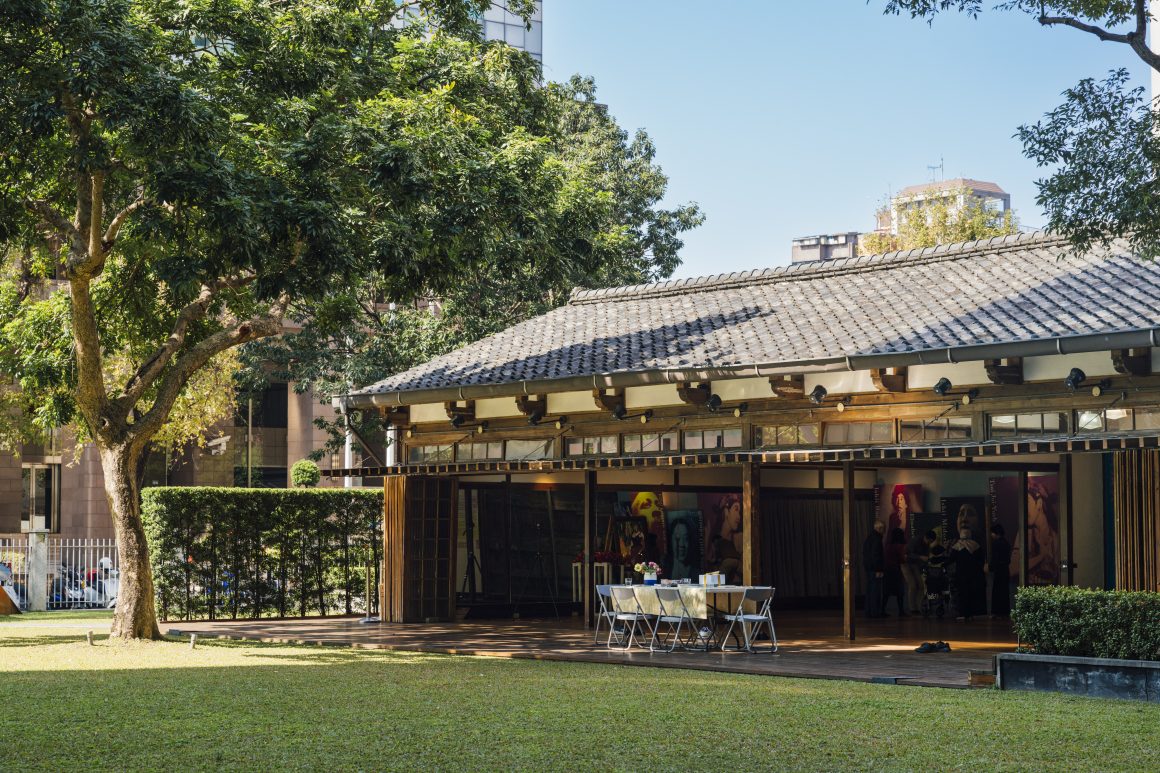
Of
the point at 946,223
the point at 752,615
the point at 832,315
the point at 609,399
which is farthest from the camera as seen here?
the point at 946,223

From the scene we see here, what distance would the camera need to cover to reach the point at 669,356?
645 inches

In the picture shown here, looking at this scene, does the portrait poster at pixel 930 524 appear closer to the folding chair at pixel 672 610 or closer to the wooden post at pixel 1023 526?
the wooden post at pixel 1023 526

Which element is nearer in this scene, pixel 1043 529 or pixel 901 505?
pixel 1043 529

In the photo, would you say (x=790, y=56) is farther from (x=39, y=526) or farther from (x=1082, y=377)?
(x=39, y=526)

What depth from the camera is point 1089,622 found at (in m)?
10.9

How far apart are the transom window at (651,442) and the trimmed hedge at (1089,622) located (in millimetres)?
5274

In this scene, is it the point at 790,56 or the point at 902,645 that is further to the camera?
the point at 790,56

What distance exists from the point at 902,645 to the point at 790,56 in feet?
28.0

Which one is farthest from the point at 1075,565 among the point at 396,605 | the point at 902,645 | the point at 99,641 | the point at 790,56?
the point at 99,641

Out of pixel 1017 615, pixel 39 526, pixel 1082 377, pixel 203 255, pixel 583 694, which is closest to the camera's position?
pixel 583 694

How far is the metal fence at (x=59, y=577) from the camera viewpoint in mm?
23656

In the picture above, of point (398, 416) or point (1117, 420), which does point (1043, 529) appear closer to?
point (1117, 420)

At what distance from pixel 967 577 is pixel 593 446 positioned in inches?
257

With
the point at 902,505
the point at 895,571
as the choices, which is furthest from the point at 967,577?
the point at 902,505
